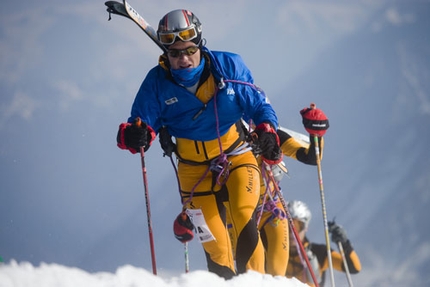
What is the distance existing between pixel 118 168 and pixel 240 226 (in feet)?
44.7

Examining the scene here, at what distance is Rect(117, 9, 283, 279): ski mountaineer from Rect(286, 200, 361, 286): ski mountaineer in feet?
8.12

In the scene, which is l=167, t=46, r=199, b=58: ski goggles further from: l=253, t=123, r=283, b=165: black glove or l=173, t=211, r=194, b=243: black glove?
l=173, t=211, r=194, b=243: black glove

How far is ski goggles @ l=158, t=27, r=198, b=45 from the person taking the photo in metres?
4.39

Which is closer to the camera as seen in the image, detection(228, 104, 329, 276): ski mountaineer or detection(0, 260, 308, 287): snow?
detection(0, 260, 308, 287): snow

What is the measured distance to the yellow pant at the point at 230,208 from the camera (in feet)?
14.6

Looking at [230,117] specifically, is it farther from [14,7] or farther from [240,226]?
[14,7]

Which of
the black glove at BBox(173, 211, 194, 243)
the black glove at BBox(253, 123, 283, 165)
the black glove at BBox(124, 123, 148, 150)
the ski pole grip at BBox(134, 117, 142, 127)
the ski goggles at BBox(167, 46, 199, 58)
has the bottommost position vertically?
the black glove at BBox(173, 211, 194, 243)

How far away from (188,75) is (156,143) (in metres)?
14.2

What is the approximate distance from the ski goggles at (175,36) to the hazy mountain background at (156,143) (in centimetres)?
850

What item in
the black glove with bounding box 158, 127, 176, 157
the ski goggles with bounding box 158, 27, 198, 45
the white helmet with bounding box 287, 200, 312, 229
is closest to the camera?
the ski goggles with bounding box 158, 27, 198, 45

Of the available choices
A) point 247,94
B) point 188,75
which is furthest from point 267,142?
point 188,75

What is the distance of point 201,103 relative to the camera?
15.1 ft

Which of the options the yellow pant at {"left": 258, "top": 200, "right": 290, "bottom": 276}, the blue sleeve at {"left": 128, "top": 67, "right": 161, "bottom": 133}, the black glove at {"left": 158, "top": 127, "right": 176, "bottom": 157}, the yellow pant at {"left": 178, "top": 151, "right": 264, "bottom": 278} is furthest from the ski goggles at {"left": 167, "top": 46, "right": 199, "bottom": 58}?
the yellow pant at {"left": 258, "top": 200, "right": 290, "bottom": 276}

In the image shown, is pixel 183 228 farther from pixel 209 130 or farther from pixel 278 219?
pixel 209 130
